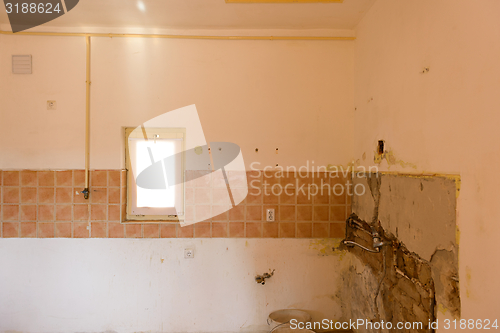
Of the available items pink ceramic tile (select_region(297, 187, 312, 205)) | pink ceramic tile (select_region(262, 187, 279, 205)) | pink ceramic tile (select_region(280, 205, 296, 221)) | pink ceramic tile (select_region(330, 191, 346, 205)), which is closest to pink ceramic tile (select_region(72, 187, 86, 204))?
pink ceramic tile (select_region(262, 187, 279, 205))

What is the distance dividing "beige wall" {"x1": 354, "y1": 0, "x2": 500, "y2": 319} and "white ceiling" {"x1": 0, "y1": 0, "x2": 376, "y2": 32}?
0.40 m

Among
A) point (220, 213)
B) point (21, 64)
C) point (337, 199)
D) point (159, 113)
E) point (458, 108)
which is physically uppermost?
point (21, 64)

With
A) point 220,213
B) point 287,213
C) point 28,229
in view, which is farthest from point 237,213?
point 28,229

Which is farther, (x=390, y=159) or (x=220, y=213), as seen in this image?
(x=220, y=213)

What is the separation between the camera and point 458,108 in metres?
1.06

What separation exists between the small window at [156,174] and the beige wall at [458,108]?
1512 mm

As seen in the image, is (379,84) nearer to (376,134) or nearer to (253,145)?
(376,134)

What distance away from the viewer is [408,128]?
1391 millimetres

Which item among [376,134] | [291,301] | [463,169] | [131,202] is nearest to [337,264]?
[291,301]

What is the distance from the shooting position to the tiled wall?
6.86 ft

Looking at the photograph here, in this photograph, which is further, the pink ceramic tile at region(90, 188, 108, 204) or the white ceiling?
the pink ceramic tile at region(90, 188, 108, 204)

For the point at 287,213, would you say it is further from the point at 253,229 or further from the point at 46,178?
the point at 46,178

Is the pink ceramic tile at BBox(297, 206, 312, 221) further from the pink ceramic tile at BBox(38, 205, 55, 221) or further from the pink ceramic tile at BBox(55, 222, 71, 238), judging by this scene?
the pink ceramic tile at BBox(38, 205, 55, 221)

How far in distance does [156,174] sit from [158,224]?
15.6 inches
